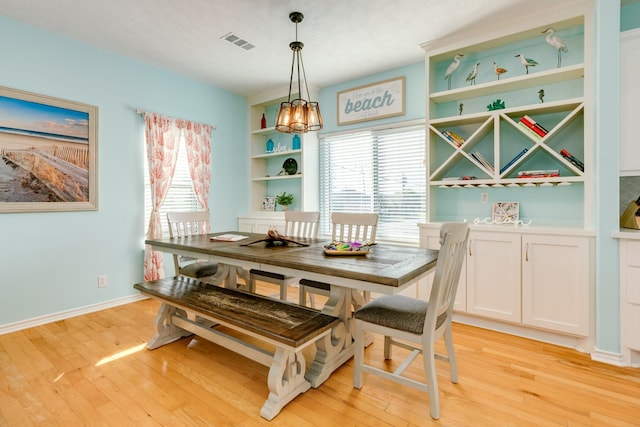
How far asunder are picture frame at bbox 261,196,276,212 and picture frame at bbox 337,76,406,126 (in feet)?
5.11

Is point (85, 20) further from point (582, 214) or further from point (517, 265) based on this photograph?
point (582, 214)

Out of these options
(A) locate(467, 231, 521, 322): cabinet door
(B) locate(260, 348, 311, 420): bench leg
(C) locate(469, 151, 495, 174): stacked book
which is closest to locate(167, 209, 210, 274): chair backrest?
(B) locate(260, 348, 311, 420): bench leg

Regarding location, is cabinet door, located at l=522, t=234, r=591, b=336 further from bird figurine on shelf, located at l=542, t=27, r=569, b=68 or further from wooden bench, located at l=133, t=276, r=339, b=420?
wooden bench, located at l=133, t=276, r=339, b=420

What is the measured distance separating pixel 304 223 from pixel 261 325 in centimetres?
158

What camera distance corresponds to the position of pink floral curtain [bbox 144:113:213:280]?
370 cm

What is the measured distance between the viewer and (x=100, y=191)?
337 cm

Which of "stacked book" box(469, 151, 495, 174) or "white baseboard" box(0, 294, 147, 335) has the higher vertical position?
"stacked book" box(469, 151, 495, 174)

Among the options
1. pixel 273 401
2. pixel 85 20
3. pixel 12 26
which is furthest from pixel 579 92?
pixel 12 26

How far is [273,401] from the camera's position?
1745 mm

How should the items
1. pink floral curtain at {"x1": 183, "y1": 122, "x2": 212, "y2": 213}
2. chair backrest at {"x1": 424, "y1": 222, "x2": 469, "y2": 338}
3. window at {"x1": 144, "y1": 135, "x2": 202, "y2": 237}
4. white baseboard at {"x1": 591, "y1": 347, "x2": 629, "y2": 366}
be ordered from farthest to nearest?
pink floral curtain at {"x1": 183, "y1": 122, "x2": 212, "y2": 213}
window at {"x1": 144, "y1": 135, "x2": 202, "y2": 237}
white baseboard at {"x1": 591, "y1": 347, "x2": 629, "y2": 366}
chair backrest at {"x1": 424, "y1": 222, "x2": 469, "y2": 338}

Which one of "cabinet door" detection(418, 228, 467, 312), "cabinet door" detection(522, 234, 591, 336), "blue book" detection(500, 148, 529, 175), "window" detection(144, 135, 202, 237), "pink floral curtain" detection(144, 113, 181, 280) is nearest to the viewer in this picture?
"cabinet door" detection(522, 234, 591, 336)

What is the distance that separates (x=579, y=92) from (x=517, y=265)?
5.22ft

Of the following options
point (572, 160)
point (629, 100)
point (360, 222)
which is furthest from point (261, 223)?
point (629, 100)

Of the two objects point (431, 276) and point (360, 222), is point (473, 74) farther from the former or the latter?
point (431, 276)
